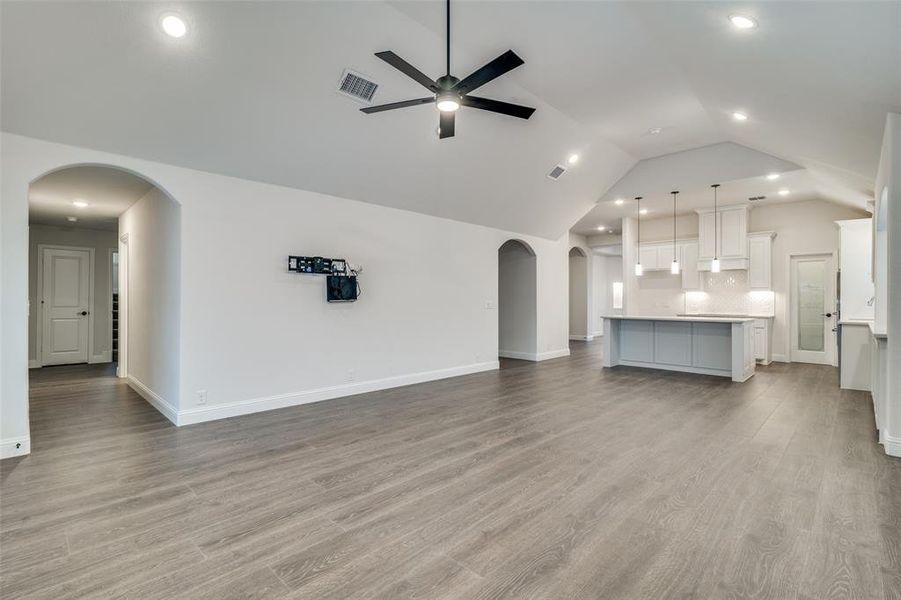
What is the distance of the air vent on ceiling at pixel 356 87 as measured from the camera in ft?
12.4

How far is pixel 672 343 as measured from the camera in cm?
717

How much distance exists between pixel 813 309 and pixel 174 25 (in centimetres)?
1038

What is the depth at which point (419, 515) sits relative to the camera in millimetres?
2453

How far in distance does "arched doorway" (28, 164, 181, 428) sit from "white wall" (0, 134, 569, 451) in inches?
6.5

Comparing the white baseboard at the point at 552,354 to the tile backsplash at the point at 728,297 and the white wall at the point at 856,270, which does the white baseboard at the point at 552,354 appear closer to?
the tile backsplash at the point at 728,297

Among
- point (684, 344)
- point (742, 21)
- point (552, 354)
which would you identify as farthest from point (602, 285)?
point (742, 21)

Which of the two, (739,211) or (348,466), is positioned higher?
(739,211)

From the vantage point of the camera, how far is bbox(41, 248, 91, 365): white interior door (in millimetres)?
7938

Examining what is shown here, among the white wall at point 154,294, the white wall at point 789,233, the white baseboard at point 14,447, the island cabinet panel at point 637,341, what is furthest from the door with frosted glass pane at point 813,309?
the white baseboard at point 14,447

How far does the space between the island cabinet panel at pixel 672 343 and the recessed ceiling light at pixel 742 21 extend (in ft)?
16.6

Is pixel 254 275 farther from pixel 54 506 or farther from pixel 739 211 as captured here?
pixel 739 211

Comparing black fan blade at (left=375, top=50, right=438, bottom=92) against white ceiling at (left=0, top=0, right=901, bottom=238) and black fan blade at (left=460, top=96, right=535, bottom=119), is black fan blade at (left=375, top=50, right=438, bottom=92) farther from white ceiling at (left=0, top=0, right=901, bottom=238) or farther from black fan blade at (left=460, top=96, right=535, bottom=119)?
white ceiling at (left=0, top=0, right=901, bottom=238)

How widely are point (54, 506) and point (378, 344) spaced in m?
3.51

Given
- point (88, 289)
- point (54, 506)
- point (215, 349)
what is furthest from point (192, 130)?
point (88, 289)
